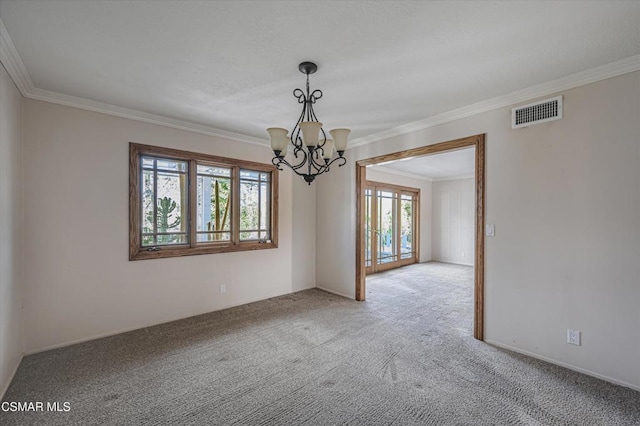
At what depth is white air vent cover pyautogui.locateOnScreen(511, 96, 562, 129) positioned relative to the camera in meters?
2.57

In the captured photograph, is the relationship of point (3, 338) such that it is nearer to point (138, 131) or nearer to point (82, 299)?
point (82, 299)

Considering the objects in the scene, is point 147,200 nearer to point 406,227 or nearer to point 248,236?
point 248,236

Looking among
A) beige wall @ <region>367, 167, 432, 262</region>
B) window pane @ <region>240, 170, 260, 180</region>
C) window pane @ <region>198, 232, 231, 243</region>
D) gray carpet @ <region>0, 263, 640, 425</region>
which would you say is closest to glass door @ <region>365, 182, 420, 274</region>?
beige wall @ <region>367, 167, 432, 262</region>

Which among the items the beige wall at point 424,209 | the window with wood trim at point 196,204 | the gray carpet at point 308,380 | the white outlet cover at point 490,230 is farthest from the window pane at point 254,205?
the beige wall at point 424,209

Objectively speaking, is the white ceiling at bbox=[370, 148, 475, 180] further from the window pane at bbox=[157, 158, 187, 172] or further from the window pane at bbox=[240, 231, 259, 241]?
the window pane at bbox=[157, 158, 187, 172]

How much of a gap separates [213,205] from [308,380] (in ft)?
8.79

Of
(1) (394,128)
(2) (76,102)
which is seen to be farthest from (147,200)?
(1) (394,128)

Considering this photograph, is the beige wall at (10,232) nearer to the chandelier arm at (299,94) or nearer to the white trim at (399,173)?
the chandelier arm at (299,94)

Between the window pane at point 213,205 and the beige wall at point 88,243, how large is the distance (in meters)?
0.41

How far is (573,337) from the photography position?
2480mm

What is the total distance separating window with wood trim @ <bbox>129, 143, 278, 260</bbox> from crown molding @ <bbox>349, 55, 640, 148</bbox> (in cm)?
227

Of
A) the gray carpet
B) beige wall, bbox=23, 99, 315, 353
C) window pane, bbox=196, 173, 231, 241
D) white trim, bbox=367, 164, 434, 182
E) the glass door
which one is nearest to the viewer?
the gray carpet

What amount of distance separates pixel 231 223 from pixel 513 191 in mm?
3542

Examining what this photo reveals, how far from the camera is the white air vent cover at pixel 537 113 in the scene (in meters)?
2.57
